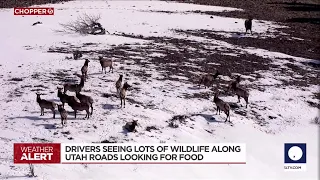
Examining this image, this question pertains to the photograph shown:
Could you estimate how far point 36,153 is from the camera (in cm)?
1155

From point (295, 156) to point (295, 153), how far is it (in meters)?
0.13

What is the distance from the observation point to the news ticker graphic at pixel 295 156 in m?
13.0

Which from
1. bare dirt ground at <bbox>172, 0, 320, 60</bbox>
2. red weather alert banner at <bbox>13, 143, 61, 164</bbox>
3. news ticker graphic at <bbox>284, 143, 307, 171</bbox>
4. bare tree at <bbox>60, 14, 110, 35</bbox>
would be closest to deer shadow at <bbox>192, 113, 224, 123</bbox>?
news ticker graphic at <bbox>284, 143, 307, 171</bbox>

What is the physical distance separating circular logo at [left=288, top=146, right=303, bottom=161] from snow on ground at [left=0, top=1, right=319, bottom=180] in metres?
0.33

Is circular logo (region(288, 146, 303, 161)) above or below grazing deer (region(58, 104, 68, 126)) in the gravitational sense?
below

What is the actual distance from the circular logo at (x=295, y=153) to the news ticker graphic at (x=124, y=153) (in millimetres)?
1546

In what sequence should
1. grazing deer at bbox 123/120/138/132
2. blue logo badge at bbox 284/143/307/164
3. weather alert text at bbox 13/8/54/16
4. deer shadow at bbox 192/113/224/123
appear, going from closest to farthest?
blue logo badge at bbox 284/143/307/164 → grazing deer at bbox 123/120/138/132 → deer shadow at bbox 192/113/224/123 → weather alert text at bbox 13/8/54/16

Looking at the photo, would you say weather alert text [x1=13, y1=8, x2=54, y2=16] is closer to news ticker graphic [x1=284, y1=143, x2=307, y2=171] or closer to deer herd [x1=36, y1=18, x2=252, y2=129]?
deer herd [x1=36, y1=18, x2=252, y2=129]

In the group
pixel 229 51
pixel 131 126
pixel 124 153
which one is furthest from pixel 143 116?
pixel 229 51

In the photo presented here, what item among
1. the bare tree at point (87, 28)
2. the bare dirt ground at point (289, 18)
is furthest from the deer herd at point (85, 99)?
the bare dirt ground at point (289, 18)

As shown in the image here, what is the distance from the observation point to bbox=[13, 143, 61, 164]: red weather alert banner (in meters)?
11.2

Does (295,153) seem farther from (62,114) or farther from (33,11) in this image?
(33,11)

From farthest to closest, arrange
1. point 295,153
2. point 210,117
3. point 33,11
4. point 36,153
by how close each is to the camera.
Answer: point 33,11 < point 210,117 < point 295,153 < point 36,153

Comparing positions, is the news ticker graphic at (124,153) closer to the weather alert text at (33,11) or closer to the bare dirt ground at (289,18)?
the bare dirt ground at (289,18)
